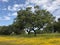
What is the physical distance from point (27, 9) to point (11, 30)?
892 inches

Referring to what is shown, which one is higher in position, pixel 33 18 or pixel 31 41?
pixel 33 18

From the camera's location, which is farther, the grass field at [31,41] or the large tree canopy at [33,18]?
the large tree canopy at [33,18]

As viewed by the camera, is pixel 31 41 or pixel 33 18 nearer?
pixel 31 41

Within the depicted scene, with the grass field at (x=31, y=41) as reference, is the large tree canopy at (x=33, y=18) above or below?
above

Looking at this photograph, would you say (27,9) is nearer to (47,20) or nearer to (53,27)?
(47,20)

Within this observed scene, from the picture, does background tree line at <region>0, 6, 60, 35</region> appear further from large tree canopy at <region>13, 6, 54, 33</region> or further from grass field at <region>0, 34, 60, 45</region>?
grass field at <region>0, 34, 60, 45</region>

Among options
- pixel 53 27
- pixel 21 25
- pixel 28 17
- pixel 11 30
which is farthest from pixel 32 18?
pixel 53 27

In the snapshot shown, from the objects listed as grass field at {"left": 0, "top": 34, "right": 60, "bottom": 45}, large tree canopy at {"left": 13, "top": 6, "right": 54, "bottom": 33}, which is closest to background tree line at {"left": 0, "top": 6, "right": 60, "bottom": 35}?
large tree canopy at {"left": 13, "top": 6, "right": 54, "bottom": 33}

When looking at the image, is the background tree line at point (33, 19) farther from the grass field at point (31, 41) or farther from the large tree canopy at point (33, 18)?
the grass field at point (31, 41)

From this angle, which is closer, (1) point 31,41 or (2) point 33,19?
(1) point 31,41

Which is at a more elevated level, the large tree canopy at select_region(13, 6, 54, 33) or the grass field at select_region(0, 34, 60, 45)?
the large tree canopy at select_region(13, 6, 54, 33)

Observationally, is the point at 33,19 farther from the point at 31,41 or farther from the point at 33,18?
the point at 31,41

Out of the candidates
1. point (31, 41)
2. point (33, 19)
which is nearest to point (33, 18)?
point (33, 19)

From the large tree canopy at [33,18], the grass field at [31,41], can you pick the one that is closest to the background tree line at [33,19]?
the large tree canopy at [33,18]
